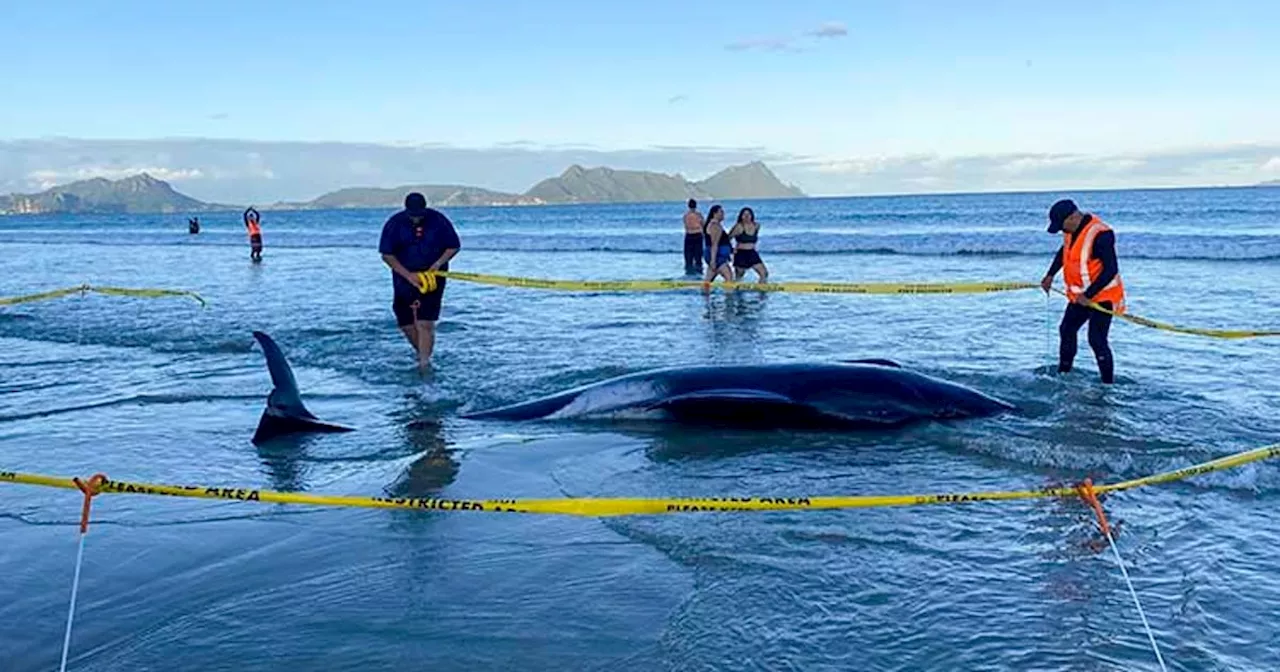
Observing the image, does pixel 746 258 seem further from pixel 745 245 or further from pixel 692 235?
pixel 692 235

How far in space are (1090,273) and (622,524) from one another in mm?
5951

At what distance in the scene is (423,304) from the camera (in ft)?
36.8

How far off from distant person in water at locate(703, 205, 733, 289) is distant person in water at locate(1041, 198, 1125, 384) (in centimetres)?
1015

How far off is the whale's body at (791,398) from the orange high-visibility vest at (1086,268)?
192 cm

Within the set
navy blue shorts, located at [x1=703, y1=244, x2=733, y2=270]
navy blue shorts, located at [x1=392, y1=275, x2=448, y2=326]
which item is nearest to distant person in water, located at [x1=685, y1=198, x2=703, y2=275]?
navy blue shorts, located at [x1=703, y1=244, x2=733, y2=270]

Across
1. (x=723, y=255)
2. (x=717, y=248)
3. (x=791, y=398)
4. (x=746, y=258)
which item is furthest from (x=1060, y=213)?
(x=723, y=255)

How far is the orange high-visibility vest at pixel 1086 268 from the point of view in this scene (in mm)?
9711

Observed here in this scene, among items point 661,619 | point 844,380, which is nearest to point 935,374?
point 844,380

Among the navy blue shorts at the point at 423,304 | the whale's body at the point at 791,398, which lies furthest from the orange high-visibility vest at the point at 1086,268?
the navy blue shorts at the point at 423,304

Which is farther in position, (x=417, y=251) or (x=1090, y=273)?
(x=417, y=251)

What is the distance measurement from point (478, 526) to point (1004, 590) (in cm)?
284

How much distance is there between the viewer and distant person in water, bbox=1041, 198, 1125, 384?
9664 millimetres

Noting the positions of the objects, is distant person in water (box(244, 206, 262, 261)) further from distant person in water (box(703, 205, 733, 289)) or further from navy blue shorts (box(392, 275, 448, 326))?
navy blue shorts (box(392, 275, 448, 326))

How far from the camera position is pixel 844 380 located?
8.30 m
